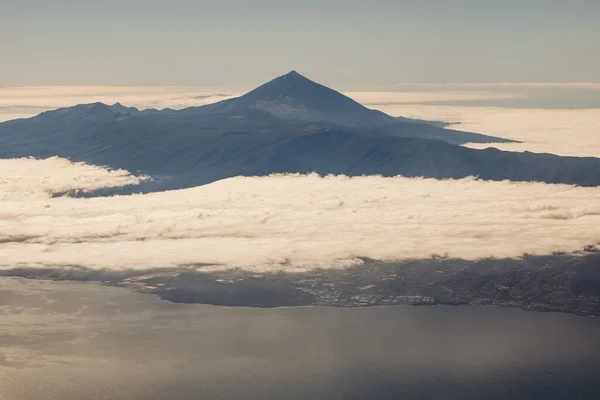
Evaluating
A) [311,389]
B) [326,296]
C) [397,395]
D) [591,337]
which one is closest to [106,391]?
[311,389]

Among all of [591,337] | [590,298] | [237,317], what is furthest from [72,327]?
[590,298]

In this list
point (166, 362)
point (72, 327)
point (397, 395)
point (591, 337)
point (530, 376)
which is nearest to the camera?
point (397, 395)

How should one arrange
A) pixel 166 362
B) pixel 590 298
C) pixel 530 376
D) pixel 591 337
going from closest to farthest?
1. pixel 530 376
2. pixel 166 362
3. pixel 591 337
4. pixel 590 298

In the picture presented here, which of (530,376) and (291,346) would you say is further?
(291,346)

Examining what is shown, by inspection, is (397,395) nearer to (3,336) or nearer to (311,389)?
(311,389)

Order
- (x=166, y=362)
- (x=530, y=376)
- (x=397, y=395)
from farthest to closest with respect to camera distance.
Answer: (x=166, y=362)
(x=530, y=376)
(x=397, y=395)

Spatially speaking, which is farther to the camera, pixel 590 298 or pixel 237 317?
pixel 590 298

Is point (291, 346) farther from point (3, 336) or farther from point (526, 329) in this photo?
point (3, 336)
